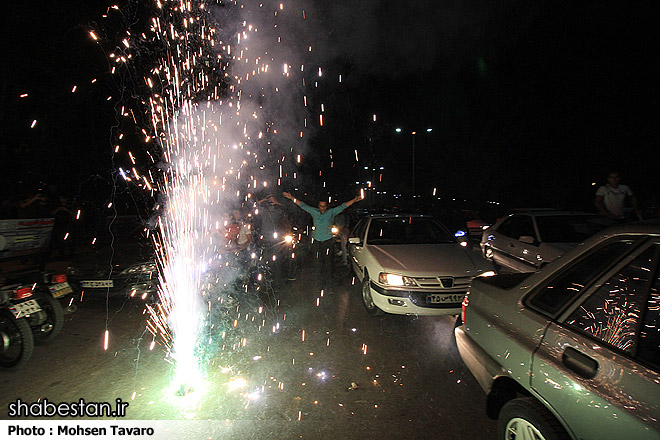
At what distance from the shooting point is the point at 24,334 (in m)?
4.12

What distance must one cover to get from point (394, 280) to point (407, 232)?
1979 millimetres

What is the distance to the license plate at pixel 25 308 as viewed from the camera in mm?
4199

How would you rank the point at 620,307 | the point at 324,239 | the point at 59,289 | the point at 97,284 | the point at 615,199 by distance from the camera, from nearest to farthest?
the point at 620,307 → the point at 59,289 → the point at 97,284 → the point at 615,199 → the point at 324,239

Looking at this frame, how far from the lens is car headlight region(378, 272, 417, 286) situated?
506 centimetres

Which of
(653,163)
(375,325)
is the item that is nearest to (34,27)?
(375,325)

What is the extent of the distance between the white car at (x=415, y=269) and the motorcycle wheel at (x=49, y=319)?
14.6 ft

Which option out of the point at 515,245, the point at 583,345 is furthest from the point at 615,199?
the point at 583,345

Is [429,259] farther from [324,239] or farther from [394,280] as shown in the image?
[324,239]

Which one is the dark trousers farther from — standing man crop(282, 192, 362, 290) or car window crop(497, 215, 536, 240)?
car window crop(497, 215, 536, 240)

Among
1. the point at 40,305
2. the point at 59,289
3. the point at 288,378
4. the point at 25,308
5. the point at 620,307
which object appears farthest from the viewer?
the point at 59,289

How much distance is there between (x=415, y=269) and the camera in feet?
16.9

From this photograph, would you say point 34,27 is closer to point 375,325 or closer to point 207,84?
point 207,84

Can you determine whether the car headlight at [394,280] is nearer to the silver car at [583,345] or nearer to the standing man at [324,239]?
the standing man at [324,239]

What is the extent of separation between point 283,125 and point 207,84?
10.2 meters
